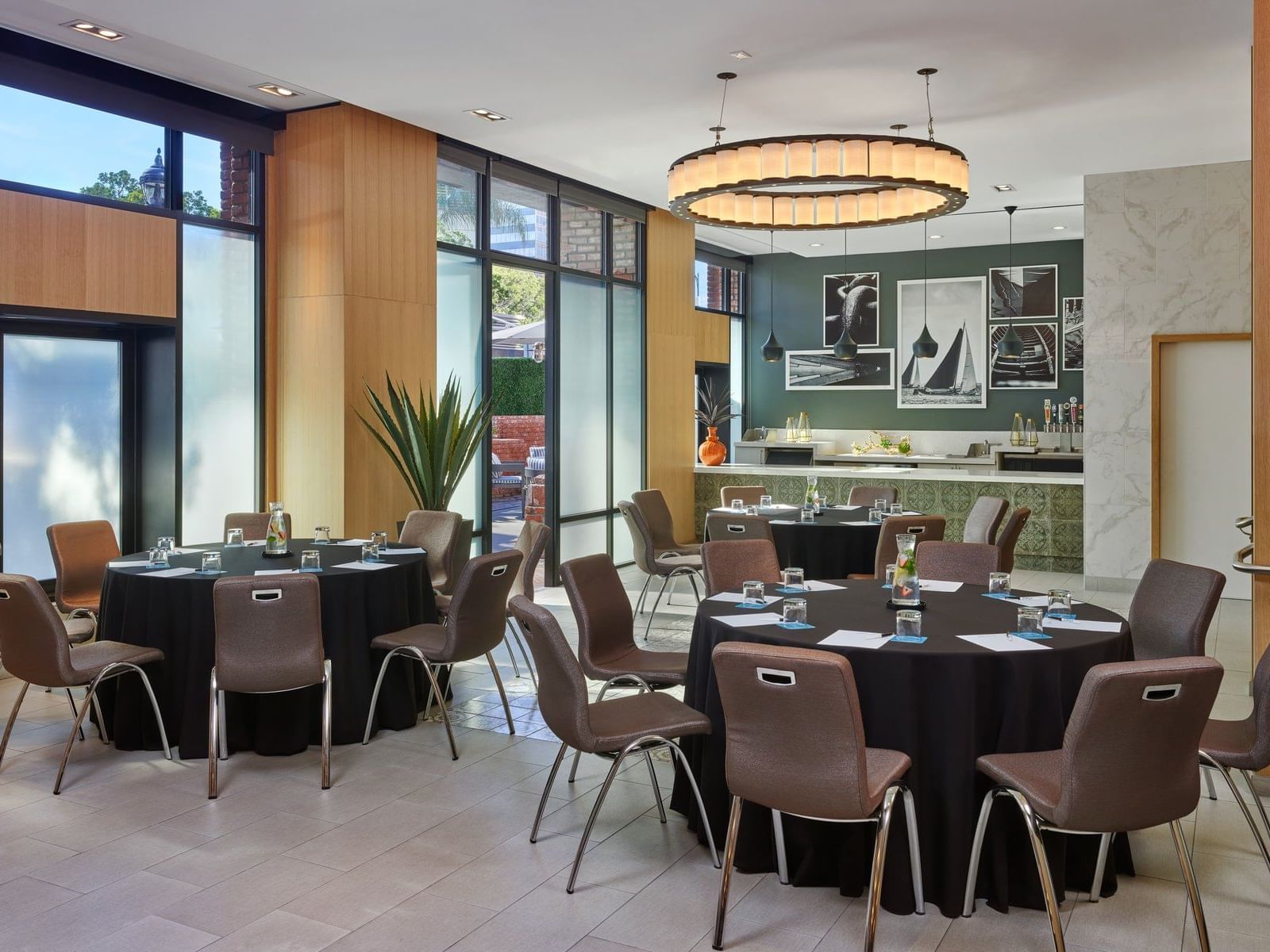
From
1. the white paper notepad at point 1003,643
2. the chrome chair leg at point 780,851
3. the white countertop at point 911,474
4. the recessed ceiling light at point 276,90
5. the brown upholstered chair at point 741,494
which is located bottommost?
the chrome chair leg at point 780,851

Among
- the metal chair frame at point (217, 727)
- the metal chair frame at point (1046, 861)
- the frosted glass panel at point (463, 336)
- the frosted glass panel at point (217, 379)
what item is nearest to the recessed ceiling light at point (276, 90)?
the frosted glass panel at point (217, 379)

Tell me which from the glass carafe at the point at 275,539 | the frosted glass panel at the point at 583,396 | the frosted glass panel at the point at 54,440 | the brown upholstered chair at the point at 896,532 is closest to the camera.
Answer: the glass carafe at the point at 275,539

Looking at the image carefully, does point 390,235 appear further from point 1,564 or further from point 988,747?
point 988,747

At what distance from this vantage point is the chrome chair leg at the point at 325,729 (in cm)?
439

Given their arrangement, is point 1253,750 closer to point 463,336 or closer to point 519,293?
point 463,336

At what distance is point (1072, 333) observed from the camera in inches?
515

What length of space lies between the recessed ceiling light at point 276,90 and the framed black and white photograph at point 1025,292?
937 cm

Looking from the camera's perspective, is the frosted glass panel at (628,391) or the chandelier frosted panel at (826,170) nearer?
the chandelier frosted panel at (826,170)

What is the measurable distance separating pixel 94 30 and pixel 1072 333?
11.0 m

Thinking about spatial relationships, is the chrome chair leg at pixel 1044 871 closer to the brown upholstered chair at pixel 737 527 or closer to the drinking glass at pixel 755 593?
the drinking glass at pixel 755 593

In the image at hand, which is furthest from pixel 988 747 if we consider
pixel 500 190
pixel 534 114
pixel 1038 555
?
pixel 1038 555

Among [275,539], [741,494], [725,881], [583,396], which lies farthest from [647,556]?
[725,881]

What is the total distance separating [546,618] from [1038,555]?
8103mm

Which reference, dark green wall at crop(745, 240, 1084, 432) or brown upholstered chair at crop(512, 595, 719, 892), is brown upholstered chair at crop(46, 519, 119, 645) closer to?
brown upholstered chair at crop(512, 595, 719, 892)
